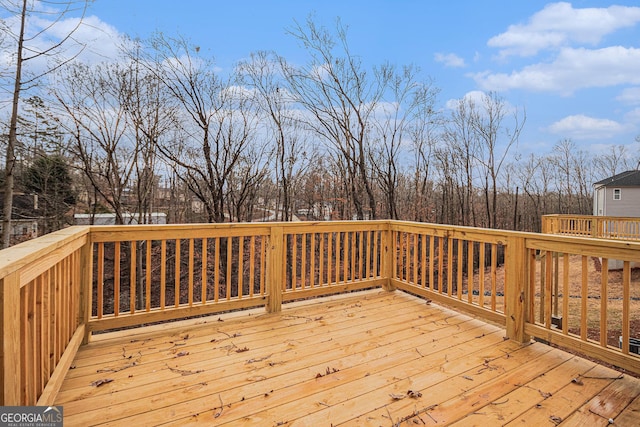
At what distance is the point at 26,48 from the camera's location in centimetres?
471

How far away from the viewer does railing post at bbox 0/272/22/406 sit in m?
1.05

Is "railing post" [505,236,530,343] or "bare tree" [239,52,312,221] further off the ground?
"bare tree" [239,52,312,221]

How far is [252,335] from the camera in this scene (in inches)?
107

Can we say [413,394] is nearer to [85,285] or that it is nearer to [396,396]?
[396,396]

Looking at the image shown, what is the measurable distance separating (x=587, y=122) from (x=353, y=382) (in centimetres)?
1652

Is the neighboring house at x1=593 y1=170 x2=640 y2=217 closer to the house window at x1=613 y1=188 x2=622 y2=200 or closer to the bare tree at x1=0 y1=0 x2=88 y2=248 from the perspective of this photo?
the house window at x1=613 y1=188 x2=622 y2=200

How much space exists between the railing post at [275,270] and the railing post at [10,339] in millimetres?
2148

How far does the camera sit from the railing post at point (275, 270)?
3244 millimetres

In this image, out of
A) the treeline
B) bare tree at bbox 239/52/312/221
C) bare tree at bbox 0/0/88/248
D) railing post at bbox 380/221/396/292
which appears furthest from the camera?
bare tree at bbox 239/52/312/221

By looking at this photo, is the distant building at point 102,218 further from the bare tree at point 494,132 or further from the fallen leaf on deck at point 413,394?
the bare tree at point 494,132

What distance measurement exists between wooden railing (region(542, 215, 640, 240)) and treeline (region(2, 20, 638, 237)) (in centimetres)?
465

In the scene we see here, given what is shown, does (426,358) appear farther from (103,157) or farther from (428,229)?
(103,157)

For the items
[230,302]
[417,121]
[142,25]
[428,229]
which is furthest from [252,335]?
[417,121]

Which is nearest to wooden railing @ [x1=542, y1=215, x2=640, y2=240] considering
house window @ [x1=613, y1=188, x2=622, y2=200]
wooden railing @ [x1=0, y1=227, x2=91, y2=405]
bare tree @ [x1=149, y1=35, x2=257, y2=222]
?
house window @ [x1=613, y1=188, x2=622, y2=200]
